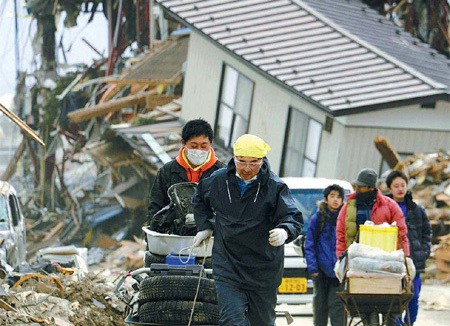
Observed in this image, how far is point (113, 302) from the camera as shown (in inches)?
464

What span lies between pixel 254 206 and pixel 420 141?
47.1 ft

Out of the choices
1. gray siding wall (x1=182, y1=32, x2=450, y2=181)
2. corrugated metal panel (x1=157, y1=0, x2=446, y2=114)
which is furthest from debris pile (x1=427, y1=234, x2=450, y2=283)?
gray siding wall (x1=182, y1=32, x2=450, y2=181)

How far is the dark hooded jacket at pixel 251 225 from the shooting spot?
8258 millimetres

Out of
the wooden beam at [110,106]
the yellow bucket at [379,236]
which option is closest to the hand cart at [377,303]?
the yellow bucket at [379,236]

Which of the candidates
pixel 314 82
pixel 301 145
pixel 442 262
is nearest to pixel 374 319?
pixel 442 262

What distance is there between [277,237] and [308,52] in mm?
16718

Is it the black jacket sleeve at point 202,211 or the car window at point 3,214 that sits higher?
the black jacket sleeve at point 202,211

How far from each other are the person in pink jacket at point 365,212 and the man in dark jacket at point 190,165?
1.62 m

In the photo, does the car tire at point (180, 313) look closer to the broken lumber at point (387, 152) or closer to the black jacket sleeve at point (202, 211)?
the black jacket sleeve at point (202, 211)

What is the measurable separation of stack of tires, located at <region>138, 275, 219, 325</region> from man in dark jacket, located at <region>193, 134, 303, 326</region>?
2.08 feet

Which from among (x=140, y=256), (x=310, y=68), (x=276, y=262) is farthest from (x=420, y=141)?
(x=276, y=262)

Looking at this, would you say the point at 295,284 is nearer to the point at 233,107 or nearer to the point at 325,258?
the point at 325,258

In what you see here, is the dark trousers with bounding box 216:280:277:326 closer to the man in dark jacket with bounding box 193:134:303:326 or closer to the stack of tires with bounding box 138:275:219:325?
the man in dark jacket with bounding box 193:134:303:326

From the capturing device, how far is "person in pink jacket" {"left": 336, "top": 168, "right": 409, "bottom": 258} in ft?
35.4
